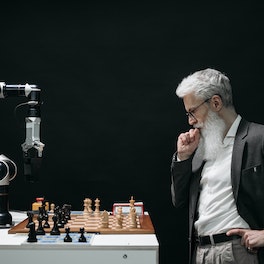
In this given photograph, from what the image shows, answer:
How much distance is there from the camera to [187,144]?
8.43 ft

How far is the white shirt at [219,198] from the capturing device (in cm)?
229

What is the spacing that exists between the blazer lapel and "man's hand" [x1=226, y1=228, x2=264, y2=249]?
176 mm

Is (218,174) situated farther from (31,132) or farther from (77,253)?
(31,132)

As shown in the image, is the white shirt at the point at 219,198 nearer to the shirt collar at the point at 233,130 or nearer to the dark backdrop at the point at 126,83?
the shirt collar at the point at 233,130

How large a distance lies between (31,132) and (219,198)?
1108mm

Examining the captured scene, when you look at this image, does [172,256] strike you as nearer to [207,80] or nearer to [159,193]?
[159,193]

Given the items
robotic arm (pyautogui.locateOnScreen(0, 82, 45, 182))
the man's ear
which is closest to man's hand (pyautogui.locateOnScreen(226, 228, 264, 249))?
the man's ear

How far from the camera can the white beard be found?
2.44m

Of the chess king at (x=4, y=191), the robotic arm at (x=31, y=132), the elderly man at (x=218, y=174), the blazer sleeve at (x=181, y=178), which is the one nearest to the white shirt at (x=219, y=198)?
the elderly man at (x=218, y=174)

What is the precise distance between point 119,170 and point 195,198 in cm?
118

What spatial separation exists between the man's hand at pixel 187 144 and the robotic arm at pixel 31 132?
2.58ft

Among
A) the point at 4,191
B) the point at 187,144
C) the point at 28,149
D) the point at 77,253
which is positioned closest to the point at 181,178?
the point at 187,144

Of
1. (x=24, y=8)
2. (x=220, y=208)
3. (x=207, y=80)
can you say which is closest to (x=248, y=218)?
(x=220, y=208)

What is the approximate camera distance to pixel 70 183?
355cm
